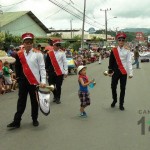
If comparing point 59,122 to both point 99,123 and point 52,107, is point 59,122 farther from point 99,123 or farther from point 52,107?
point 52,107

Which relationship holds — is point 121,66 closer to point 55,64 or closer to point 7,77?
Answer: point 55,64

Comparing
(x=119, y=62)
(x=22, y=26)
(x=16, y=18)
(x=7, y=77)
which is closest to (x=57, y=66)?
(x=119, y=62)

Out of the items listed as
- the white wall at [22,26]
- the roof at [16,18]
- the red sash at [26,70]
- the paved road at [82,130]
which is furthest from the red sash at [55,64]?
the white wall at [22,26]

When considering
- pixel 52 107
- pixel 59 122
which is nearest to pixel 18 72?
pixel 59 122

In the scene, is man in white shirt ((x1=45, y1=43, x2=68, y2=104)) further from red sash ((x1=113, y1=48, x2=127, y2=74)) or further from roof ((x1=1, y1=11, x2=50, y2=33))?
roof ((x1=1, y1=11, x2=50, y2=33))

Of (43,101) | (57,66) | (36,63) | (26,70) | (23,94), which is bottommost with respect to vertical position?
(43,101)

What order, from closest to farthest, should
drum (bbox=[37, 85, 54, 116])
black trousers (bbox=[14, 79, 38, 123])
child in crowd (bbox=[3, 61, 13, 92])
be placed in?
1. drum (bbox=[37, 85, 54, 116])
2. black trousers (bbox=[14, 79, 38, 123])
3. child in crowd (bbox=[3, 61, 13, 92])

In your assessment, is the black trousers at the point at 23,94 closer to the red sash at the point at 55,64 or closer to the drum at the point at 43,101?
the drum at the point at 43,101

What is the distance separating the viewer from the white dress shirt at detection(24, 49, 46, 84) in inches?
310

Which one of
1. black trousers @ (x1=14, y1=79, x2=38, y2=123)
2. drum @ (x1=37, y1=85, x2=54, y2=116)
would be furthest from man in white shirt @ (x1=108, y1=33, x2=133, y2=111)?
black trousers @ (x1=14, y1=79, x2=38, y2=123)

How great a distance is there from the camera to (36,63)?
7.94 metres

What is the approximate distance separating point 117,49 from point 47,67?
7.96ft

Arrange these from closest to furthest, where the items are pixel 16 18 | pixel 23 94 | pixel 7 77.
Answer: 1. pixel 23 94
2. pixel 7 77
3. pixel 16 18

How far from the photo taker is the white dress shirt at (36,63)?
25.8ft
